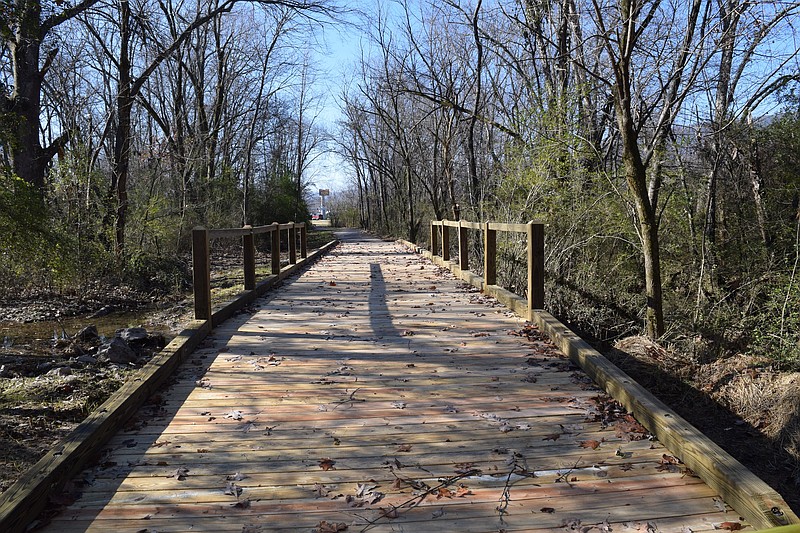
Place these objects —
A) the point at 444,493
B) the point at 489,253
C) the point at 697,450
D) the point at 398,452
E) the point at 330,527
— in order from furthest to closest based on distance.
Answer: the point at 489,253 → the point at 398,452 → the point at 697,450 → the point at 444,493 → the point at 330,527

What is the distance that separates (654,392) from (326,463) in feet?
16.2

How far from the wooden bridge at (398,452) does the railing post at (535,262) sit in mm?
878

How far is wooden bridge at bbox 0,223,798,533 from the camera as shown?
264cm

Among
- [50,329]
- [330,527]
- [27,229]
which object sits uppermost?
[27,229]

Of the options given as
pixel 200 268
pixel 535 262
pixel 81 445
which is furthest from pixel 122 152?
pixel 81 445

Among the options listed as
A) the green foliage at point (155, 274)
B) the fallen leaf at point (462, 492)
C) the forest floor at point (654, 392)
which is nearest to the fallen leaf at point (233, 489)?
the fallen leaf at point (462, 492)

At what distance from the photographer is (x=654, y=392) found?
679 centimetres

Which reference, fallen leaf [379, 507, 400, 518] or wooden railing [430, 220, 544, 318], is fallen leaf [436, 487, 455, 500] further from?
wooden railing [430, 220, 544, 318]

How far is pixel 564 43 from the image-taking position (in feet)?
38.0

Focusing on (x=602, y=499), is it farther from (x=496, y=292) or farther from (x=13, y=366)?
(x=13, y=366)

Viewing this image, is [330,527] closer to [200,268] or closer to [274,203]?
[200,268]

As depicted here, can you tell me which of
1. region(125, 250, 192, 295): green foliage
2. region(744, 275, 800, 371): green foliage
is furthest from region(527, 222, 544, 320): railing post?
region(125, 250, 192, 295): green foliage

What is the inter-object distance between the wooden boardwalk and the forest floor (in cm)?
129

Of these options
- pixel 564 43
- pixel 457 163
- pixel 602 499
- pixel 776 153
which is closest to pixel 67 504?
pixel 602 499
